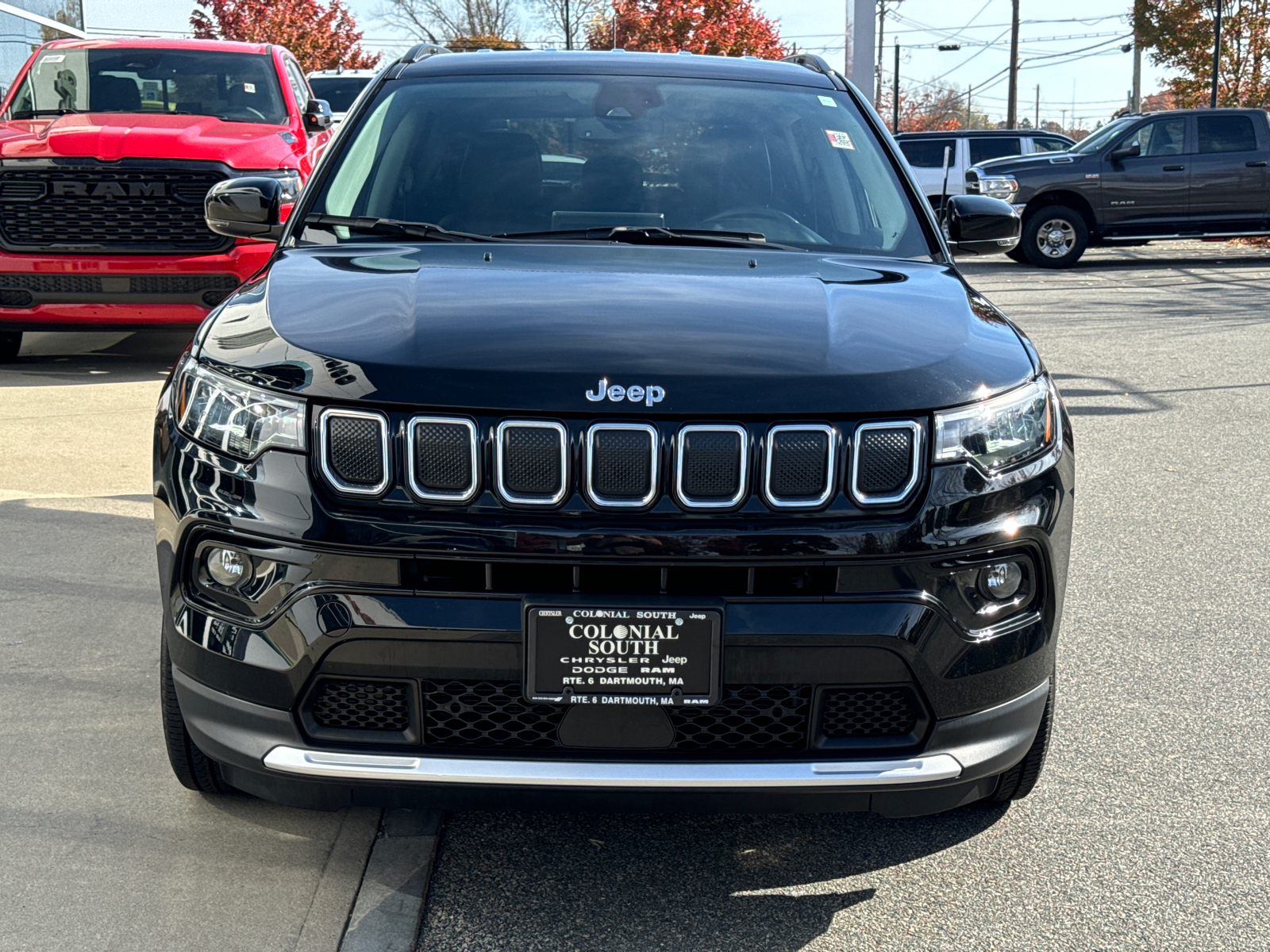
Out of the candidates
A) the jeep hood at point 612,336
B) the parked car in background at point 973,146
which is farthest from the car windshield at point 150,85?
the parked car in background at point 973,146

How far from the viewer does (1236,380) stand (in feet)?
30.1

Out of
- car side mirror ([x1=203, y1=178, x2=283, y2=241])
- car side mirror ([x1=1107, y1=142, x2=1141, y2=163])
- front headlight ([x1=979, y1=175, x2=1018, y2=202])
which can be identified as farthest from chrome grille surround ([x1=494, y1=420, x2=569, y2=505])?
car side mirror ([x1=1107, y1=142, x2=1141, y2=163])

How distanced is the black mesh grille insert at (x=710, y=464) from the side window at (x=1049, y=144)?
21.9m

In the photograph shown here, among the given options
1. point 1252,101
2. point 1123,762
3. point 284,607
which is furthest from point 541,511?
point 1252,101

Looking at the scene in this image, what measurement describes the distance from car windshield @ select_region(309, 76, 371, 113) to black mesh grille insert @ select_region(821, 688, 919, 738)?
58.0ft

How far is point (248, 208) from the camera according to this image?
401cm

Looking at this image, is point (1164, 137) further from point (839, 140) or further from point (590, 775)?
point (590, 775)

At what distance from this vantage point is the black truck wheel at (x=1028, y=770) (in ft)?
9.62

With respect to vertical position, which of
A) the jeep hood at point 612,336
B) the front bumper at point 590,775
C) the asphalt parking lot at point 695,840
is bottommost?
the asphalt parking lot at point 695,840

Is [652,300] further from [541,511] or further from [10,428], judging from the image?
[10,428]

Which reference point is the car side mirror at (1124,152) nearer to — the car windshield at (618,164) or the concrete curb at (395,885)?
the car windshield at (618,164)

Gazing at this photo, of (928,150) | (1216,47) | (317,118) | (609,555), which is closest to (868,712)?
(609,555)

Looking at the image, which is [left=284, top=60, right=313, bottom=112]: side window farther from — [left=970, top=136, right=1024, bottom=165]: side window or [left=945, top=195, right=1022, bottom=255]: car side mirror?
[left=970, top=136, right=1024, bottom=165]: side window

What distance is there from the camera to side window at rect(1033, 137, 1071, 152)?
22641 millimetres
